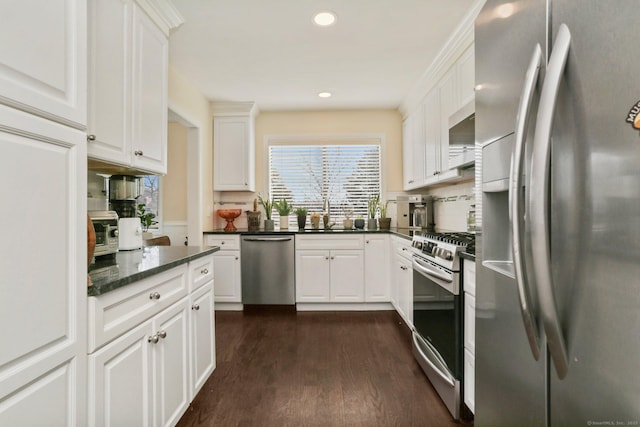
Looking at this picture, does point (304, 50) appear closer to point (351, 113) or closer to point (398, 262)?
point (351, 113)

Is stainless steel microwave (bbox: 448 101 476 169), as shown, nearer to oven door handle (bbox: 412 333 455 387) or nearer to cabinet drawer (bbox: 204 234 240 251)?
oven door handle (bbox: 412 333 455 387)

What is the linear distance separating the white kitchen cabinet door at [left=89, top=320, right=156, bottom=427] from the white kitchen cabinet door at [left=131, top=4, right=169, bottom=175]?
0.98 meters

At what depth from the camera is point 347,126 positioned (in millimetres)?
4391

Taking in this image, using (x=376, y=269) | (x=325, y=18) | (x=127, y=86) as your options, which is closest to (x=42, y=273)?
(x=127, y=86)

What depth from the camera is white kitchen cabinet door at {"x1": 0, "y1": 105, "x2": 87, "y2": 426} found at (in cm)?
77

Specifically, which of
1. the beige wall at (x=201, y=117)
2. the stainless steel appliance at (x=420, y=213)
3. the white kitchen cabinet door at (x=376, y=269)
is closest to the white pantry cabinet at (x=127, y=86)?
the beige wall at (x=201, y=117)

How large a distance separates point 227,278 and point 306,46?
260cm

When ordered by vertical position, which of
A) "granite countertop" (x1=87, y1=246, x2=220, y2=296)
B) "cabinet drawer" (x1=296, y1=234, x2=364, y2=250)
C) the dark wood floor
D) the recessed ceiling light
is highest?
the recessed ceiling light

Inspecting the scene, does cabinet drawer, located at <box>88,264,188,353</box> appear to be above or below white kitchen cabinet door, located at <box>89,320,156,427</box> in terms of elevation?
above

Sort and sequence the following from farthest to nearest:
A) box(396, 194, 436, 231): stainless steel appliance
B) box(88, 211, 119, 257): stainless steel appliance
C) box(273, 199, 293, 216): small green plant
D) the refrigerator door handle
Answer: box(273, 199, 293, 216): small green plant → box(396, 194, 436, 231): stainless steel appliance → box(88, 211, 119, 257): stainless steel appliance → the refrigerator door handle

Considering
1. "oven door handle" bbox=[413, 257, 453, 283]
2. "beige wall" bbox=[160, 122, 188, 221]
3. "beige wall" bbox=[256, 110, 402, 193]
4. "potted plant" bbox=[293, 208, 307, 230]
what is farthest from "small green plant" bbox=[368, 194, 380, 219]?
"beige wall" bbox=[160, 122, 188, 221]

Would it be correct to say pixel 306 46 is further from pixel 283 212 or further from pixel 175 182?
pixel 175 182

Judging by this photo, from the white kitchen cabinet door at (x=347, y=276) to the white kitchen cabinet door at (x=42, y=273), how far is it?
2.88 metres

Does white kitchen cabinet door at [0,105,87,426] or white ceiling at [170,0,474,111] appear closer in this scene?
white kitchen cabinet door at [0,105,87,426]
